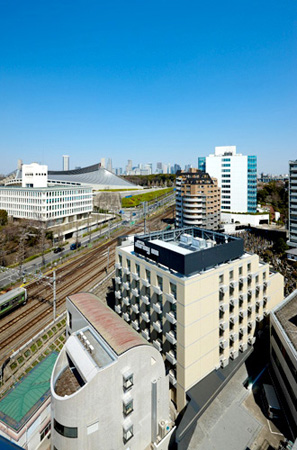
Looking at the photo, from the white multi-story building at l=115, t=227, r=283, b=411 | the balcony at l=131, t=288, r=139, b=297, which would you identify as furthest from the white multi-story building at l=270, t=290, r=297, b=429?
the balcony at l=131, t=288, r=139, b=297

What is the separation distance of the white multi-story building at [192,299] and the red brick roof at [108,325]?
5204 mm

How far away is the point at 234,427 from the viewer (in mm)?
25969

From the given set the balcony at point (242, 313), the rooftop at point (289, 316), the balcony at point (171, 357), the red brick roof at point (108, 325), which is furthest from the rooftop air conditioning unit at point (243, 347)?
the red brick roof at point (108, 325)

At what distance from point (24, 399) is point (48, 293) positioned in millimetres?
26113

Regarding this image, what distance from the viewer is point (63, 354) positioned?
22.1 m

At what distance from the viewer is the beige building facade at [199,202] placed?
86.4m

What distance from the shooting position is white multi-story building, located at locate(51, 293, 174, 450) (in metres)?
17.8

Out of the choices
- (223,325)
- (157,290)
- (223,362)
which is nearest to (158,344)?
(157,290)

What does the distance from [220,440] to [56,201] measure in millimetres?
75633

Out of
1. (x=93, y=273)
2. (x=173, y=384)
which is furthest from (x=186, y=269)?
(x=93, y=273)

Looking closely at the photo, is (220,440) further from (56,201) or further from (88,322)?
(56,201)

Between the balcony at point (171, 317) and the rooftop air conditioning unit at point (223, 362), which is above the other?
the balcony at point (171, 317)

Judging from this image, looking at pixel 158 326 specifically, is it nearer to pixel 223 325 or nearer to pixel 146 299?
pixel 146 299

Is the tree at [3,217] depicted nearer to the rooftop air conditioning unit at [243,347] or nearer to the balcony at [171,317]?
the balcony at [171,317]
